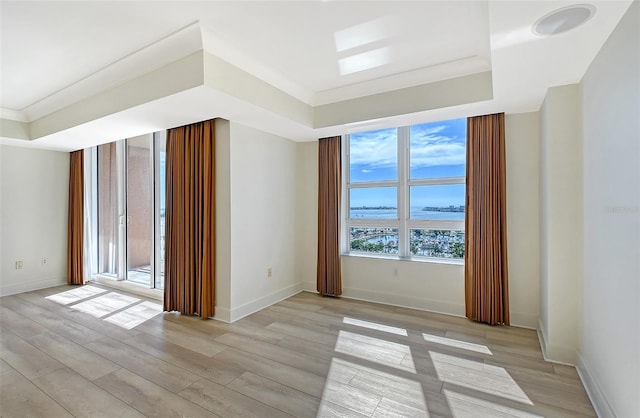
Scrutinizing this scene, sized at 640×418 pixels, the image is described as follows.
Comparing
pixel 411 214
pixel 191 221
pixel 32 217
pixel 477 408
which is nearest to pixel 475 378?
pixel 477 408

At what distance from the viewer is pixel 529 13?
1578mm

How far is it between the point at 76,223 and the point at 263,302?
3804mm


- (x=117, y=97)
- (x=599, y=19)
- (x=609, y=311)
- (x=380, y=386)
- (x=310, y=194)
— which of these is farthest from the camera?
(x=310, y=194)

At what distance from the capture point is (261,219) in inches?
156

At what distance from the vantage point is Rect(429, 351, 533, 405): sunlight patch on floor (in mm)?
2133

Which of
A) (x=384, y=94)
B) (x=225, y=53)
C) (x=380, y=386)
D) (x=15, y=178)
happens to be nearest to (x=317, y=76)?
(x=384, y=94)

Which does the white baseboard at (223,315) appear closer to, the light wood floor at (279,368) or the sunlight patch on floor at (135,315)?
the light wood floor at (279,368)

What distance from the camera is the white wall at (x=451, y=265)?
3.23 meters

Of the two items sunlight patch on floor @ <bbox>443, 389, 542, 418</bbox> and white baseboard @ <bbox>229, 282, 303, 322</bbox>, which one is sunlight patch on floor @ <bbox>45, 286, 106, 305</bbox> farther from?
sunlight patch on floor @ <bbox>443, 389, 542, 418</bbox>

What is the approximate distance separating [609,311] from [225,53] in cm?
328

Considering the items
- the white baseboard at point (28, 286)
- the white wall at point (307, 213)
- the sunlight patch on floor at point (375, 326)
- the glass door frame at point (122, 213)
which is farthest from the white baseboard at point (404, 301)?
the white baseboard at point (28, 286)

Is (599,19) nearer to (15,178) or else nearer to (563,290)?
(563,290)

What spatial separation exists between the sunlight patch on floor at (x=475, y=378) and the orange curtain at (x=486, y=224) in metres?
1.01

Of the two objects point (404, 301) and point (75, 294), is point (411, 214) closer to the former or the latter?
point (404, 301)
